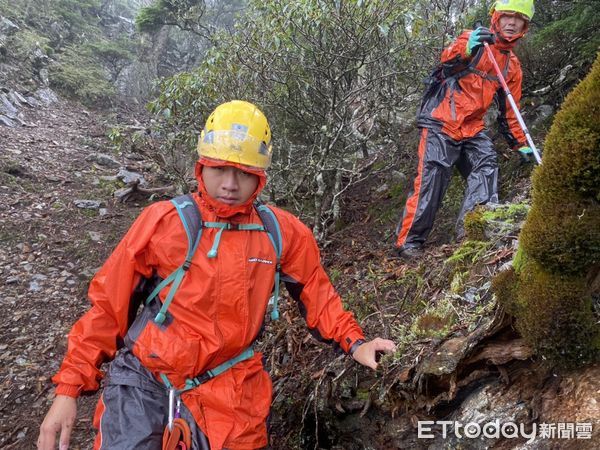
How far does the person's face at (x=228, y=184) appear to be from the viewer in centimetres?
294

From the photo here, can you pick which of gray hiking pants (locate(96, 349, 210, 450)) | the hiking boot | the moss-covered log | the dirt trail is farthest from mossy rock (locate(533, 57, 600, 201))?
the dirt trail

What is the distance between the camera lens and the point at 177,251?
112 inches

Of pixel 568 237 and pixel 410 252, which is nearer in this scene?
pixel 568 237

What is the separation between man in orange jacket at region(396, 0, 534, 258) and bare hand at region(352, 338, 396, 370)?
98.1 inches

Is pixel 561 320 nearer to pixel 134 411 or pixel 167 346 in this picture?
pixel 167 346

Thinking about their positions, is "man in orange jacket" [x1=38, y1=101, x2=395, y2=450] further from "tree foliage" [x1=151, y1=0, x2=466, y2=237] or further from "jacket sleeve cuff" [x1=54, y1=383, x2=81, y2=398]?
"tree foliage" [x1=151, y1=0, x2=466, y2=237]

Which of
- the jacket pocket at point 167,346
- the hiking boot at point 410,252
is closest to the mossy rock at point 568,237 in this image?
the jacket pocket at point 167,346

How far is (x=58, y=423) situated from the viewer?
8.48 ft

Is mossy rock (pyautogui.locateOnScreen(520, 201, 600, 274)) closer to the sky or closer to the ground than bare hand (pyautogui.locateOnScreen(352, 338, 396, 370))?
closer to the sky

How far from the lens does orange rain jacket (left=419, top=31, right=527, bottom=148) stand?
5.53m

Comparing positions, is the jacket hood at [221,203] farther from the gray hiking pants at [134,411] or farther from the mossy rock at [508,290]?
the mossy rock at [508,290]

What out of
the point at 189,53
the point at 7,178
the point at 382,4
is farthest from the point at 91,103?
the point at 382,4

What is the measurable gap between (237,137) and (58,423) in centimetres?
194

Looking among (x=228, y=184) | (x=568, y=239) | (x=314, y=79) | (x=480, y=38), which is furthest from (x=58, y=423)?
(x=314, y=79)
